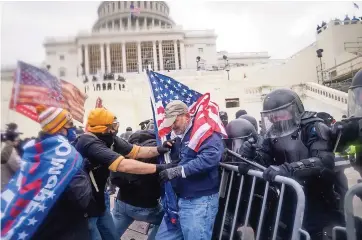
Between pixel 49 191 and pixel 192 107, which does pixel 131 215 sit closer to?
pixel 192 107

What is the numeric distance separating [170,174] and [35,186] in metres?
1.04

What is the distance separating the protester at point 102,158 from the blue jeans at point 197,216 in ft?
1.32

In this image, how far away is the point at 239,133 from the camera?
3910 millimetres

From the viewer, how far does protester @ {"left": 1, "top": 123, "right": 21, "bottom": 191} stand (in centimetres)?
187

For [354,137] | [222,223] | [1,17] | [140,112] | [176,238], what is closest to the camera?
[1,17]

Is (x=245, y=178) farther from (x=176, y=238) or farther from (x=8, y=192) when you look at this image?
(x=8, y=192)

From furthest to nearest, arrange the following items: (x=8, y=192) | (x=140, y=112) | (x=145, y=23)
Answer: (x=145, y=23)
(x=140, y=112)
(x=8, y=192)

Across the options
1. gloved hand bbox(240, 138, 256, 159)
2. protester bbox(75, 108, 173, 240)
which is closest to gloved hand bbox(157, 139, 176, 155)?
protester bbox(75, 108, 173, 240)

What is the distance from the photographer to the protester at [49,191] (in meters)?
1.96

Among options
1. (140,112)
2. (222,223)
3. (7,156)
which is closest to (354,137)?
(222,223)

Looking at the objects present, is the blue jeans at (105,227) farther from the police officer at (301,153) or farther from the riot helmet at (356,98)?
the riot helmet at (356,98)

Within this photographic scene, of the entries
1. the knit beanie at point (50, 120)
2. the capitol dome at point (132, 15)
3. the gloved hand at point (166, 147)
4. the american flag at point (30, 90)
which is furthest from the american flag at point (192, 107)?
the capitol dome at point (132, 15)

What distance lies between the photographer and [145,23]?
6234 cm

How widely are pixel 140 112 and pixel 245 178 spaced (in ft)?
64.5
